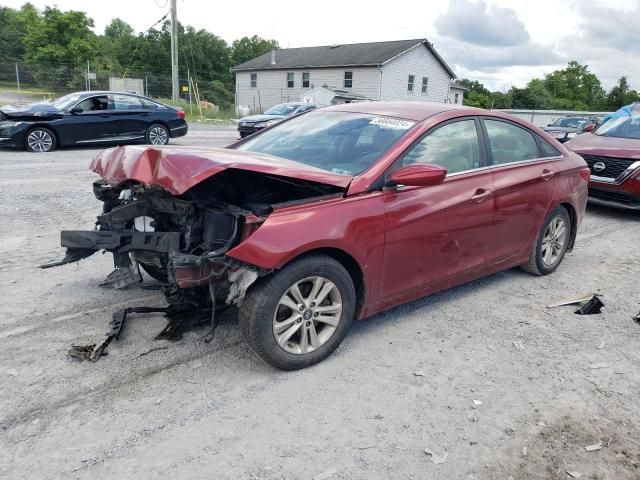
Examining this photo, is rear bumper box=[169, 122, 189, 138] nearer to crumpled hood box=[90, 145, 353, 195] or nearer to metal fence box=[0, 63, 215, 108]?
crumpled hood box=[90, 145, 353, 195]

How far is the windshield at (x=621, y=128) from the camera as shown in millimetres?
9110

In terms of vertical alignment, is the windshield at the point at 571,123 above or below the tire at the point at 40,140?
above

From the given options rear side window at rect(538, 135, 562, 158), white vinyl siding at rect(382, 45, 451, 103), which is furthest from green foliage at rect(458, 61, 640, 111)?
rear side window at rect(538, 135, 562, 158)

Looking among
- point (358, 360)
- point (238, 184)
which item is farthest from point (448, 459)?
point (238, 184)

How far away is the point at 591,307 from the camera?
4.60 metres

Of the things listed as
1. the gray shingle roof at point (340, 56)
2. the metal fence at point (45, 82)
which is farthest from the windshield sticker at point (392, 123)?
the gray shingle roof at point (340, 56)

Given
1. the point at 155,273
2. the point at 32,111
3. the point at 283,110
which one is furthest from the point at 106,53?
the point at 155,273

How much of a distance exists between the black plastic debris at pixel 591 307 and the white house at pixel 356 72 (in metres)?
35.0

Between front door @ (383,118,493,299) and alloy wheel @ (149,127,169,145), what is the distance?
37.8 feet

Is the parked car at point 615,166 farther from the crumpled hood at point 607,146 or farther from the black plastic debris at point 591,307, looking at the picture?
the black plastic debris at point 591,307

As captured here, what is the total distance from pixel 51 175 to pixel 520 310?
27.0ft

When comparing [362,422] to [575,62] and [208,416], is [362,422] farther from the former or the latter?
[575,62]

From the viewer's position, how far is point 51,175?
Answer: 30.9ft

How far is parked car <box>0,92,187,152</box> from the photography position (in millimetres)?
12133
